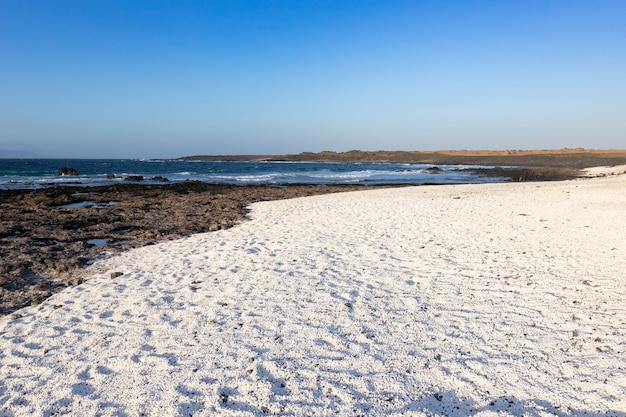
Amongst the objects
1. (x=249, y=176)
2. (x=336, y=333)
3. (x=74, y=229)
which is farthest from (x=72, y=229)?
(x=249, y=176)

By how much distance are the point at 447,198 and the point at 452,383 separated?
13530 mm

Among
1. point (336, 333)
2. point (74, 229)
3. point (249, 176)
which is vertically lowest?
point (336, 333)

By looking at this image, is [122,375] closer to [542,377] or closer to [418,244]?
[542,377]

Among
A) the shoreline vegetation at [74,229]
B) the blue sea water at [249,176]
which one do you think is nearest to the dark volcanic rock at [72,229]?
the shoreline vegetation at [74,229]

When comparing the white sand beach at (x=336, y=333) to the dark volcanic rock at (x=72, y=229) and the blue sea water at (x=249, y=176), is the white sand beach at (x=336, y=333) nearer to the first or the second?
the dark volcanic rock at (x=72, y=229)

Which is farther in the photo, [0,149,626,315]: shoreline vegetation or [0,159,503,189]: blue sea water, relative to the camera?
[0,159,503,189]: blue sea water

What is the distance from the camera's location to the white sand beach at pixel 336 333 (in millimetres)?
3303

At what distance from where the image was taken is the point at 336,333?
4.43 meters

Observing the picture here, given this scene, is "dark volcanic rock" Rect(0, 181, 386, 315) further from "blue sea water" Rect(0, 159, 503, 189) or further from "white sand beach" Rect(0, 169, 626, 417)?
"blue sea water" Rect(0, 159, 503, 189)

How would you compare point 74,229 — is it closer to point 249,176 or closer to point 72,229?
point 72,229

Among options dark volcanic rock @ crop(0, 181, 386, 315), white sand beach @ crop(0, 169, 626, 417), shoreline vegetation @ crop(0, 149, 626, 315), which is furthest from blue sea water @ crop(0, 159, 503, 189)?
white sand beach @ crop(0, 169, 626, 417)

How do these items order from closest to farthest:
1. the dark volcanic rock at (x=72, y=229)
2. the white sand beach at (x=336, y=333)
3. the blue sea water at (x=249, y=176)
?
1. the white sand beach at (x=336, y=333)
2. the dark volcanic rock at (x=72, y=229)
3. the blue sea water at (x=249, y=176)

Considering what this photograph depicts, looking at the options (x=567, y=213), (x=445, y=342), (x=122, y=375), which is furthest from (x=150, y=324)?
(x=567, y=213)

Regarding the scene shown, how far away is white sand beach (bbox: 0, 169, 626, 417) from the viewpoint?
10.8 ft
